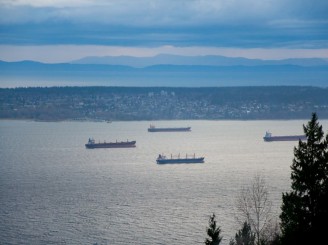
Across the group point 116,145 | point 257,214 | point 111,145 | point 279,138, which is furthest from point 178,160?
point 257,214

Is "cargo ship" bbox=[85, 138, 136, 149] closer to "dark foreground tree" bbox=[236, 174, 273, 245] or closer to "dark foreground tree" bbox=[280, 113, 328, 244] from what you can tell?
"dark foreground tree" bbox=[236, 174, 273, 245]

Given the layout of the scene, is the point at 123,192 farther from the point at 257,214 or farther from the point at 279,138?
the point at 279,138

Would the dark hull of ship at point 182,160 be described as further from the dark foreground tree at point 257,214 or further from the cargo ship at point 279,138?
the cargo ship at point 279,138

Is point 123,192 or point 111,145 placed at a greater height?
point 111,145

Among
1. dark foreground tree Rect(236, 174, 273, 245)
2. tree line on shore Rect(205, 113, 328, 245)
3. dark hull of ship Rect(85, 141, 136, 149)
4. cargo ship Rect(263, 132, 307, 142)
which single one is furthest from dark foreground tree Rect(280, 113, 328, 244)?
cargo ship Rect(263, 132, 307, 142)

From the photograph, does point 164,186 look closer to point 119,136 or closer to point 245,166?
point 245,166
